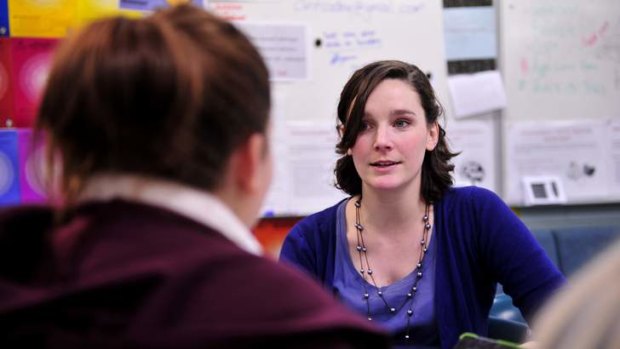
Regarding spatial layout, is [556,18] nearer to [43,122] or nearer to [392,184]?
[392,184]

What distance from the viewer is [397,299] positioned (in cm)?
154

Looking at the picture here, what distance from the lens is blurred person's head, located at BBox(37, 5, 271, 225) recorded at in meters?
0.60

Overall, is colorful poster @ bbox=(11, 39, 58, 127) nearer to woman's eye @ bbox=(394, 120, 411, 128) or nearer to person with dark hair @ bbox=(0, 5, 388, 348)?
woman's eye @ bbox=(394, 120, 411, 128)

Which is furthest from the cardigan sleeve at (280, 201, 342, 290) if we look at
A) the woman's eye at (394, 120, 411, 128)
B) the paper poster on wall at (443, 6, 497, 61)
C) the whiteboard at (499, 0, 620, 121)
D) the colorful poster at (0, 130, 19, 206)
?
the whiteboard at (499, 0, 620, 121)

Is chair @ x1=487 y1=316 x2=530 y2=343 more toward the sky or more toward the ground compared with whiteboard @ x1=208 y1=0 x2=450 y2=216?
more toward the ground

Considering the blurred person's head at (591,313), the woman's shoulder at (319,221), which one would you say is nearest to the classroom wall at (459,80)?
the woman's shoulder at (319,221)

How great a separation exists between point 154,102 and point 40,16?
7.05 ft

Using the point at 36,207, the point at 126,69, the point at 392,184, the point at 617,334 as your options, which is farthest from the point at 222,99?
the point at 392,184

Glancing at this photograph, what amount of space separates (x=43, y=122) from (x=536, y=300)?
1165 millimetres

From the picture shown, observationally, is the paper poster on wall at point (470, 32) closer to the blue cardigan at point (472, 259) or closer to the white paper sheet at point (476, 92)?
the white paper sheet at point (476, 92)

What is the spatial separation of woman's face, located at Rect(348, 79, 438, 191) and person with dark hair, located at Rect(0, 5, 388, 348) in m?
0.93

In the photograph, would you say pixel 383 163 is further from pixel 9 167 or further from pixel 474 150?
pixel 9 167

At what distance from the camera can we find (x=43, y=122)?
0.64 metres

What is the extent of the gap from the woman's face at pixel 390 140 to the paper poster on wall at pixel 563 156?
147cm
